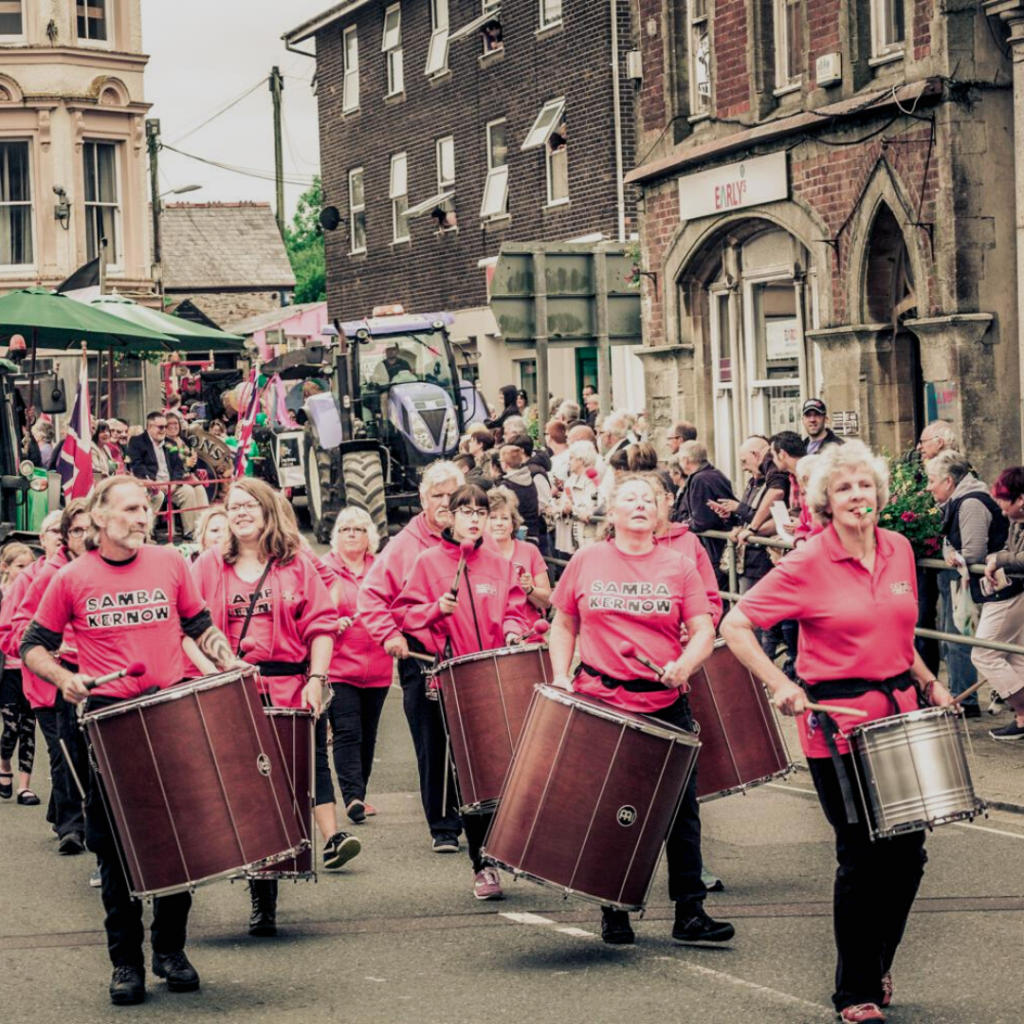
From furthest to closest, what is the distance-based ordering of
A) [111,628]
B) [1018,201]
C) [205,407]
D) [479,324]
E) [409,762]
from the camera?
[205,407], [479,324], [1018,201], [409,762], [111,628]

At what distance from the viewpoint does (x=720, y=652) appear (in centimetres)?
845

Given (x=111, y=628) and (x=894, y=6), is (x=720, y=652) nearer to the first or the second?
(x=111, y=628)

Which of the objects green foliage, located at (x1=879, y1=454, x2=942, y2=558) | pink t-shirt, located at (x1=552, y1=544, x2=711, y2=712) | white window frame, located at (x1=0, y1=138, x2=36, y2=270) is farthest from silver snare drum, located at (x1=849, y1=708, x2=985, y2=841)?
white window frame, located at (x1=0, y1=138, x2=36, y2=270)

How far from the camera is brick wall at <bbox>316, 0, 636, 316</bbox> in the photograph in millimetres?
30653

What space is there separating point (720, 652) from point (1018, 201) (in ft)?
29.2

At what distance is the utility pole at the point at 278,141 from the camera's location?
6047 cm

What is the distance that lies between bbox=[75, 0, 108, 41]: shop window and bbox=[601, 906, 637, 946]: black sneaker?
110 ft

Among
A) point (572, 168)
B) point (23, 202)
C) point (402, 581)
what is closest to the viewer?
point (402, 581)

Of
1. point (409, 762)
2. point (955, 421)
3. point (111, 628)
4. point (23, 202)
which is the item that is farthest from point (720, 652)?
point (23, 202)

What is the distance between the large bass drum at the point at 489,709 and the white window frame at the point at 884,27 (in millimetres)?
10908

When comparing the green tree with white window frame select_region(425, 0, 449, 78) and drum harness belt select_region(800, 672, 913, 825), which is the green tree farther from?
drum harness belt select_region(800, 672, 913, 825)

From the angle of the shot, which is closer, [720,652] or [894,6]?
[720,652]

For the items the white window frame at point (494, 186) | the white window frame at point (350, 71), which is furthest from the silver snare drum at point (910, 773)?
the white window frame at point (350, 71)

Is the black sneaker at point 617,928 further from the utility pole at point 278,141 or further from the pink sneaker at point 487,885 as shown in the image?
the utility pole at point 278,141
